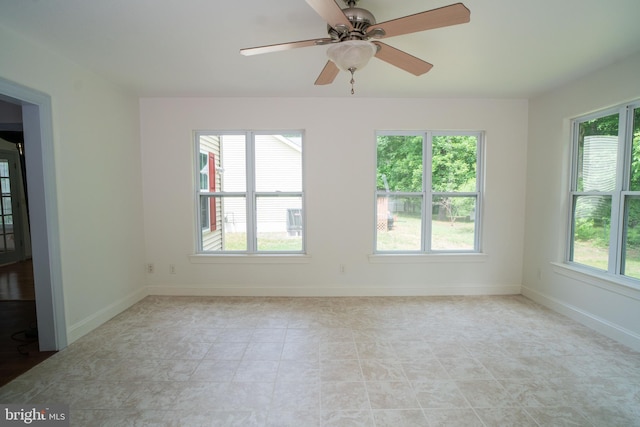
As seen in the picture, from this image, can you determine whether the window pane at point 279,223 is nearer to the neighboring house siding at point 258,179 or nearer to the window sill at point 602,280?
the neighboring house siding at point 258,179

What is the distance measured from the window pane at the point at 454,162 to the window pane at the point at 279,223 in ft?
6.29

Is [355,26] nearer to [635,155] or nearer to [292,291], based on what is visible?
[635,155]

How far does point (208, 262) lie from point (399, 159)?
9.55 feet


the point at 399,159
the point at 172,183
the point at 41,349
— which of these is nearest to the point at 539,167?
the point at 399,159

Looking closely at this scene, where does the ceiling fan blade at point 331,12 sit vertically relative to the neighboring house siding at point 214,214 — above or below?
above

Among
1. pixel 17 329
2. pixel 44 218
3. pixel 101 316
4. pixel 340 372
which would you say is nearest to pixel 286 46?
pixel 340 372

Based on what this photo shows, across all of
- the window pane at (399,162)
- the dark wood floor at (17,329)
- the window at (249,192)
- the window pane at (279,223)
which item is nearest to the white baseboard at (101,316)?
the dark wood floor at (17,329)

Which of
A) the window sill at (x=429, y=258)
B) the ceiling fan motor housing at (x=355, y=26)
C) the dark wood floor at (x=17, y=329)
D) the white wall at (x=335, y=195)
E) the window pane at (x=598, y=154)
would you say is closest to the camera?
the ceiling fan motor housing at (x=355, y=26)

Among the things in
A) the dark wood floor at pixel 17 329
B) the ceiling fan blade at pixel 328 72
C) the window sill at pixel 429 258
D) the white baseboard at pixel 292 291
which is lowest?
the dark wood floor at pixel 17 329

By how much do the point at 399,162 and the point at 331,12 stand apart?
255 centimetres

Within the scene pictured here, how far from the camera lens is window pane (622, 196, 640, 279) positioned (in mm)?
2512

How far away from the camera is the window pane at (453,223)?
3.75 m

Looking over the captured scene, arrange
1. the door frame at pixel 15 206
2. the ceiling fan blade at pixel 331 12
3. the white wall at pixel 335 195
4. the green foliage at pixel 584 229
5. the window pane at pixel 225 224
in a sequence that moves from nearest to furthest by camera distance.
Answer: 1. the ceiling fan blade at pixel 331 12
2. the green foliage at pixel 584 229
3. the white wall at pixel 335 195
4. the window pane at pixel 225 224
5. the door frame at pixel 15 206

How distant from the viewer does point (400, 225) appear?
3.76 m
